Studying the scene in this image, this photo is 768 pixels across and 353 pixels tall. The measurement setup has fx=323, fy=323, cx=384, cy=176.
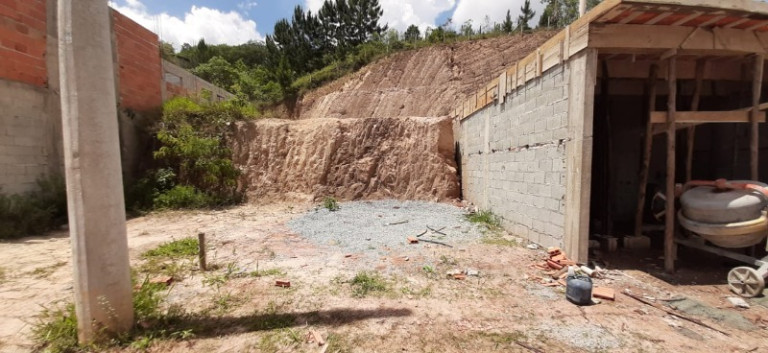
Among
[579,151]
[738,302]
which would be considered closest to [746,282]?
[738,302]

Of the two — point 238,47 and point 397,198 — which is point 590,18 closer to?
point 397,198

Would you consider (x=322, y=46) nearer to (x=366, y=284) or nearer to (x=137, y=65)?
(x=137, y=65)

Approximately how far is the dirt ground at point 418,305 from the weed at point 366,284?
0.08 m

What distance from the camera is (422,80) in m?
20.3

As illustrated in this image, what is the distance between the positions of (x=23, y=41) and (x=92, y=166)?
843 centimetres

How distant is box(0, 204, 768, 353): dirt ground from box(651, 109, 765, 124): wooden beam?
2.15 meters

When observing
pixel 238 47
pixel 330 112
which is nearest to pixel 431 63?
pixel 330 112

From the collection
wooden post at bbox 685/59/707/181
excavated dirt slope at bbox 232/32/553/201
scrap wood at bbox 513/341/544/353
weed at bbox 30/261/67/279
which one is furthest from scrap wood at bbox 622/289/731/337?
weed at bbox 30/261/67/279

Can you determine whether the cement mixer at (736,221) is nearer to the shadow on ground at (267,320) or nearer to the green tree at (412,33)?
the shadow on ground at (267,320)

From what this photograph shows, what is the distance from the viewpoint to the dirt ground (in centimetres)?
280

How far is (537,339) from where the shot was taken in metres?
2.85

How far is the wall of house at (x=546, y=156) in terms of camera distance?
14.4ft

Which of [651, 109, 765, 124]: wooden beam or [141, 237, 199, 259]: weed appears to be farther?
[141, 237, 199, 259]: weed

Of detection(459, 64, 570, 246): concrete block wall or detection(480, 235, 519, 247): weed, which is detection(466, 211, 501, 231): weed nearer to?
detection(459, 64, 570, 246): concrete block wall
